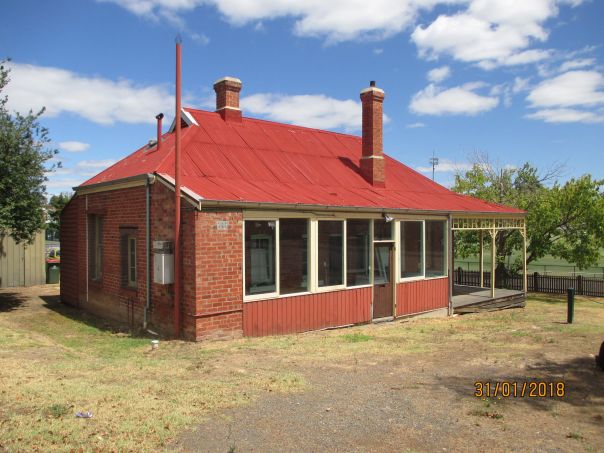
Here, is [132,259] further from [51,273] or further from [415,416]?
A: [51,273]

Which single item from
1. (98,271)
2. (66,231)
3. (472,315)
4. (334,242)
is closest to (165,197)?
(334,242)

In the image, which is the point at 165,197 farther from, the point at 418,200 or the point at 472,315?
the point at 472,315

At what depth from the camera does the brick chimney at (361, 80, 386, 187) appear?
14969mm

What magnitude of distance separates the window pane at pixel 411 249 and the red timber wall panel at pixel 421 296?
325mm

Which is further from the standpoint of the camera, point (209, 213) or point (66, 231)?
point (66, 231)

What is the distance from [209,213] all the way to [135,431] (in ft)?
17.2

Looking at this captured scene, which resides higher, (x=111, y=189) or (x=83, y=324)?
(x=111, y=189)

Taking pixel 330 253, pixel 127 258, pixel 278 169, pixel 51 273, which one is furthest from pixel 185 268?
pixel 51 273

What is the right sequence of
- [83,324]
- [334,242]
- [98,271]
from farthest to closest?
[98,271] < [83,324] < [334,242]

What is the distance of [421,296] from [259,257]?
5.61m

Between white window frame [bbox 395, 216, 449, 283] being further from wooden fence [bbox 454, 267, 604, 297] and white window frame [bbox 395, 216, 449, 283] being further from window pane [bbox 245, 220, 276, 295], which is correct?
wooden fence [bbox 454, 267, 604, 297]

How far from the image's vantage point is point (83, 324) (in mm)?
12422

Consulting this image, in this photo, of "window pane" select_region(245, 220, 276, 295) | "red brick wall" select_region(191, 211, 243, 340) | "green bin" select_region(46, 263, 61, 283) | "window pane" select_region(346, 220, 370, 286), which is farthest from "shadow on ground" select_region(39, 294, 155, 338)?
"window pane" select_region(346, 220, 370, 286)

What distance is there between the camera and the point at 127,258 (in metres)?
12.2
